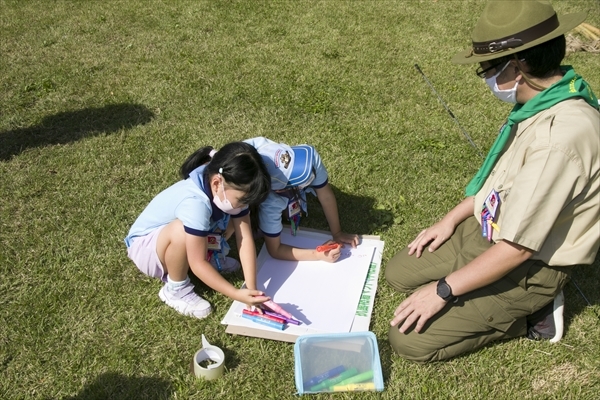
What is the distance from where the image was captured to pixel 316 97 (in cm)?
470

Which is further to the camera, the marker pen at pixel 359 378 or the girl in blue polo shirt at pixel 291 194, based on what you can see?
the girl in blue polo shirt at pixel 291 194

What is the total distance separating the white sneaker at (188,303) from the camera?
8.84 feet

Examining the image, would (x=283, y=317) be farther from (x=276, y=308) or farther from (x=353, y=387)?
(x=353, y=387)

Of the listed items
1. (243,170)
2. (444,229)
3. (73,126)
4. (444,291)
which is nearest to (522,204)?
(444,291)

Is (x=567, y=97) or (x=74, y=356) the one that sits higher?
(x=567, y=97)

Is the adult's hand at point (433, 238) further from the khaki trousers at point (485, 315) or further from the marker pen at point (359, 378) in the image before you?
the marker pen at point (359, 378)

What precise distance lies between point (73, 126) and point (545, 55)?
135 inches

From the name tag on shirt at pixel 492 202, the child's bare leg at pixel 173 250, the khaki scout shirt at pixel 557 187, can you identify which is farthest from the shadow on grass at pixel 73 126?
the khaki scout shirt at pixel 557 187

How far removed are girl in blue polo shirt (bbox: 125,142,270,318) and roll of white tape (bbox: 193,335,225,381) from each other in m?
0.27

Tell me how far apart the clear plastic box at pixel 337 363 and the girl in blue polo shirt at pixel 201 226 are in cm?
33

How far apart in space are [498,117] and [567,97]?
2472 mm

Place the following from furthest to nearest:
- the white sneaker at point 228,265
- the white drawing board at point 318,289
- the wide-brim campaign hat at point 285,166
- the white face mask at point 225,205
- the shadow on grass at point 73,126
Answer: the shadow on grass at point 73,126
the white sneaker at point 228,265
the wide-brim campaign hat at point 285,166
the white drawing board at point 318,289
the white face mask at point 225,205

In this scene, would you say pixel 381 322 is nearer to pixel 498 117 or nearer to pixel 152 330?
pixel 152 330

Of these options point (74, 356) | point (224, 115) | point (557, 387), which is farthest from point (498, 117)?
point (74, 356)
